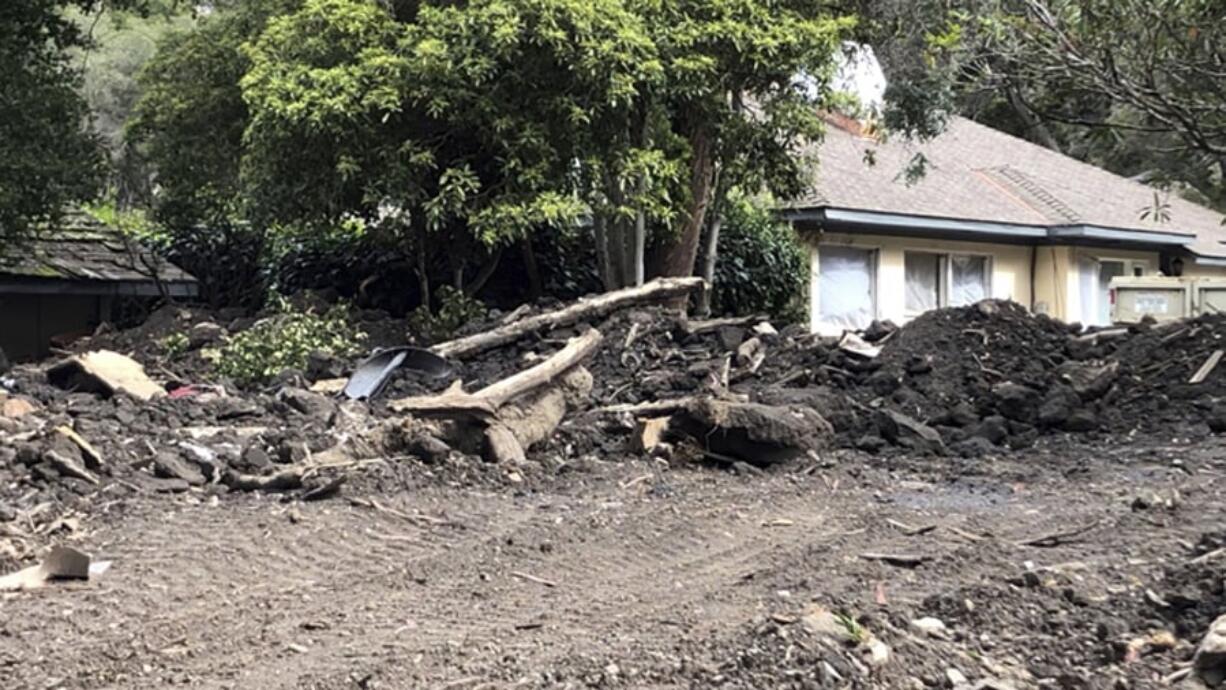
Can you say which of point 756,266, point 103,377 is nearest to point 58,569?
point 103,377

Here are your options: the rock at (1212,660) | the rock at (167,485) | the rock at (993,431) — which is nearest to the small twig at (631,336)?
the rock at (993,431)

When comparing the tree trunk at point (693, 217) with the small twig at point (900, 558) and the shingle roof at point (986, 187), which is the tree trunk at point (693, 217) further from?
the small twig at point (900, 558)

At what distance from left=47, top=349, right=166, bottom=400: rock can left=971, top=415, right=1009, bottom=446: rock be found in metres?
7.12

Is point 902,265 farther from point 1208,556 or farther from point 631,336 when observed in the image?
point 1208,556

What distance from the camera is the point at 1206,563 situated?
534 cm

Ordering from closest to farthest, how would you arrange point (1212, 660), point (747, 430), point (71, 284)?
point (1212, 660) → point (747, 430) → point (71, 284)

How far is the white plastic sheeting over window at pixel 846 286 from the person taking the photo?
65.7 ft

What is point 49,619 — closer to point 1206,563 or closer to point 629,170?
point 1206,563

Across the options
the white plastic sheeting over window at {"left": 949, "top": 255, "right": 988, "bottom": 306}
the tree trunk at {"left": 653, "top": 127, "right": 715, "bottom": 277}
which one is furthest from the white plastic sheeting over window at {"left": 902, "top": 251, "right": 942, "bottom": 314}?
the tree trunk at {"left": 653, "top": 127, "right": 715, "bottom": 277}

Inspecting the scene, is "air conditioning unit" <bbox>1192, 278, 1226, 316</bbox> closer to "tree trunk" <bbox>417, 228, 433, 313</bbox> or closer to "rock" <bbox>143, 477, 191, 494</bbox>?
"tree trunk" <bbox>417, 228, 433, 313</bbox>

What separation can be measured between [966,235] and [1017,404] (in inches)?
423

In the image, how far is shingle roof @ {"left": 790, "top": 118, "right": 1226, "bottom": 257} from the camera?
20.3 m

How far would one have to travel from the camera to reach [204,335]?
15.0m

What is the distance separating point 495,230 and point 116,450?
19.5ft
